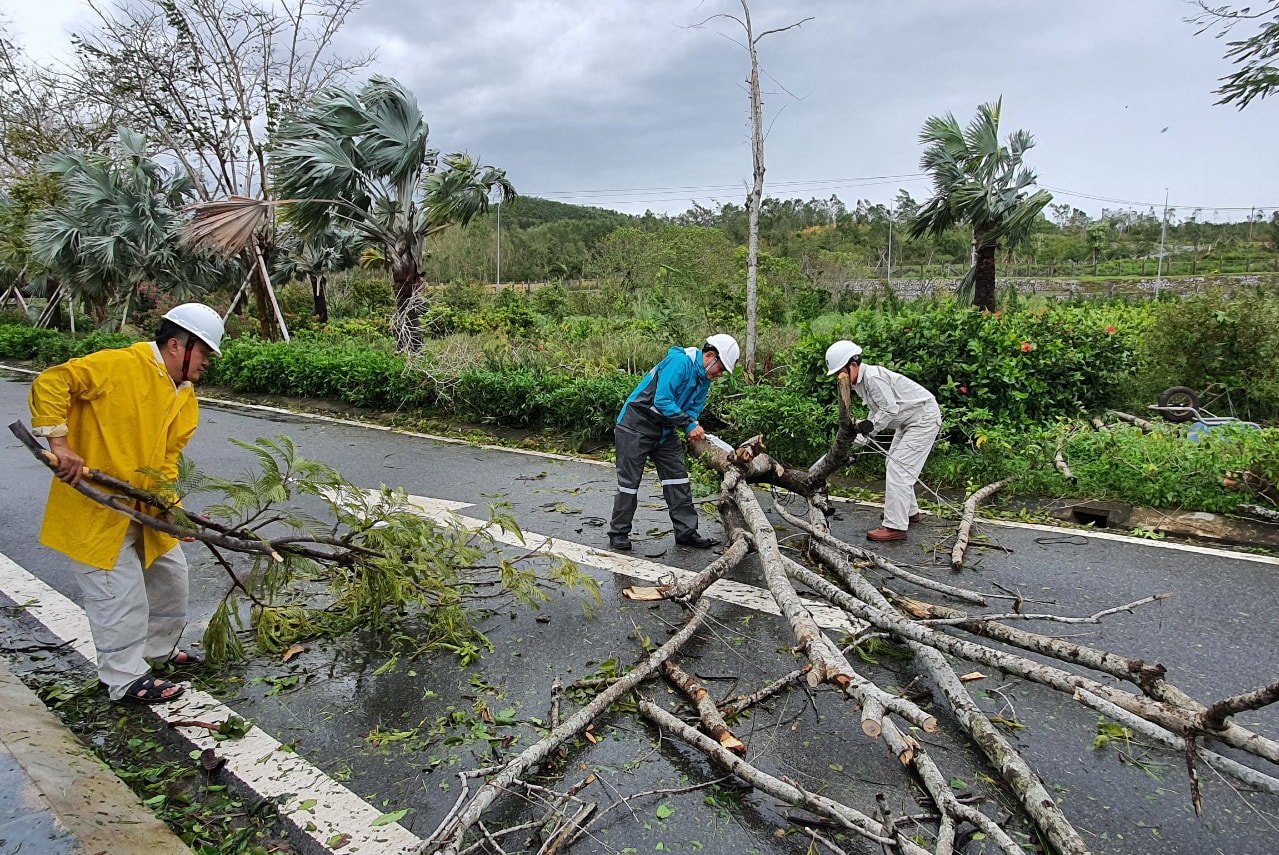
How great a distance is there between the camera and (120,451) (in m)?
3.34

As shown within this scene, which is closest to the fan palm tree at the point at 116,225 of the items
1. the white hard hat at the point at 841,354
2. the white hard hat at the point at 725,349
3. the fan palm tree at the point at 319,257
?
the fan palm tree at the point at 319,257

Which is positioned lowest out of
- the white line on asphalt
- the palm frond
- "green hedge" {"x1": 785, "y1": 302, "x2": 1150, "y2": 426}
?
the white line on asphalt

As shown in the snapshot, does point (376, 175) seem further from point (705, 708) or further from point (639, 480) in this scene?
point (705, 708)

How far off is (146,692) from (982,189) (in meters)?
13.9

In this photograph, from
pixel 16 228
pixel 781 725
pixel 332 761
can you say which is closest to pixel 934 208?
pixel 781 725

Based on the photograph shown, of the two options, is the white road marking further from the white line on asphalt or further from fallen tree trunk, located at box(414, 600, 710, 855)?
the white line on asphalt

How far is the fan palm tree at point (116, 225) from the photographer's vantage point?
17562mm

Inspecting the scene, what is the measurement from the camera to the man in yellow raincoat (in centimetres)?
319

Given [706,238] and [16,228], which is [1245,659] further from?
[16,228]

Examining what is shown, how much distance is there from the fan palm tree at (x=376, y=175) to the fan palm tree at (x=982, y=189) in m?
8.35

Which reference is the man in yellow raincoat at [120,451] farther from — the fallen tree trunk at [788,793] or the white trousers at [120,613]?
the fallen tree trunk at [788,793]

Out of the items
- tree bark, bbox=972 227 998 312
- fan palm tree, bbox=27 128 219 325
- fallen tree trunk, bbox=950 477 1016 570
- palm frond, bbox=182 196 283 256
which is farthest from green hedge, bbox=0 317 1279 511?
fan palm tree, bbox=27 128 219 325

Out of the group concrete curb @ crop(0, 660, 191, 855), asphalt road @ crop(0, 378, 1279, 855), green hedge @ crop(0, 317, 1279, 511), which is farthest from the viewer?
green hedge @ crop(0, 317, 1279, 511)

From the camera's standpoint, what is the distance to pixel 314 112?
1305 centimetres
